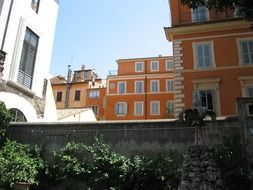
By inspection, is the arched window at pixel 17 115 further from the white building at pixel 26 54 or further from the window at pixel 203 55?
the window at pixel 203 55

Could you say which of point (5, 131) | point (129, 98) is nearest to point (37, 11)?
point (5, 131)

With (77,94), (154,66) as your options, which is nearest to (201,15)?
(154,66)

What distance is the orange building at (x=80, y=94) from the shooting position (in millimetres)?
46344

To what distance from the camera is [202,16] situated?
71.6ft

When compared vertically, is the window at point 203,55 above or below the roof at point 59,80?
below

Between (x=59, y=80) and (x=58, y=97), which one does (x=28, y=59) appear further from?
(x=59, y=80)

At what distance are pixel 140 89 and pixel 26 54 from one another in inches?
1093

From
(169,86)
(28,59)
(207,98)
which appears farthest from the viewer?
(169,86)

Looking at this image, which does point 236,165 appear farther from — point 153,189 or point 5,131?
point 5,131

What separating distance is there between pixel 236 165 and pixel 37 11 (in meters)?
12.5

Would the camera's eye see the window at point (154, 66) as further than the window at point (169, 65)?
Yes

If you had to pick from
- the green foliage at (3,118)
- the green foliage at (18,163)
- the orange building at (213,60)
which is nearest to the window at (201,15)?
the orange building at (213,60)

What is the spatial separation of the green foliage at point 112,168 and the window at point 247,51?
11757 millimetres

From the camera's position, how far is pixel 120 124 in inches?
462
